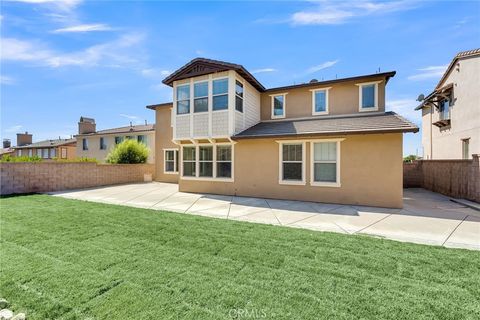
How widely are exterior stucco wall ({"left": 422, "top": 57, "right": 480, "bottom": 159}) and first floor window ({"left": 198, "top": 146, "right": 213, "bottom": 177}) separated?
14.0 meters

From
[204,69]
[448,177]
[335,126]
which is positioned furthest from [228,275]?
[448,177]

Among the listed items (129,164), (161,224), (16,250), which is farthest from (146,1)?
(129,164)

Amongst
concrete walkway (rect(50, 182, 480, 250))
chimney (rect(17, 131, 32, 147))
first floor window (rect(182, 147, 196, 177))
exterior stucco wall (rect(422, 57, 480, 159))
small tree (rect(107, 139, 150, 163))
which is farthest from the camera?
chimney (rect(17, 131, 32, 147))

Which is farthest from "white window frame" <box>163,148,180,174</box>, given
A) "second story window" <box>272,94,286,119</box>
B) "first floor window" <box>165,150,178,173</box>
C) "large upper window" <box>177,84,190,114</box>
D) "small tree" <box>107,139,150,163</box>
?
"second story window" <box>272,94,286,119</box>

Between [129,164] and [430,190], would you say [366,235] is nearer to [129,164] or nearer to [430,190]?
[430,190]

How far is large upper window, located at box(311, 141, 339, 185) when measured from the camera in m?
8.95

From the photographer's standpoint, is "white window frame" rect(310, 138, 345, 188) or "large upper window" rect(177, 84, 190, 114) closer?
"white window frame" rect(310, 138, 345, 188)

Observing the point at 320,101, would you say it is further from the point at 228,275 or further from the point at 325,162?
the point at 228,275

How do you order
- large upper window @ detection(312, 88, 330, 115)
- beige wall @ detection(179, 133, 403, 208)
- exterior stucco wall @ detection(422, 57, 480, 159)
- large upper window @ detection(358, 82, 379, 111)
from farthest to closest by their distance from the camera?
exterior stucco wall @ detection(422, 57, 480, 159), large upper window @ detection(312, 88, 330, 115), large upper window @ detection(358, 82, 379, 111), beige wall @ detection(179, 133, 403, 208)

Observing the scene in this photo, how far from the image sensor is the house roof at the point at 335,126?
7926mm

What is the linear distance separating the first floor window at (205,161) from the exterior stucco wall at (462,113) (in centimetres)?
1403

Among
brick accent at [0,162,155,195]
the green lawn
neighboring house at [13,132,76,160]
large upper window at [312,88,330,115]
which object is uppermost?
large upper window at [312,88,330,115]

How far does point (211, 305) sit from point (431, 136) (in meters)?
22.0

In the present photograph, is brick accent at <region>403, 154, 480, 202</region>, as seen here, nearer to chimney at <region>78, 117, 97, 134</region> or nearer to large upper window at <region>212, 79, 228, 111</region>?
large upper window at <region>212, 79, 228, 111</region>
